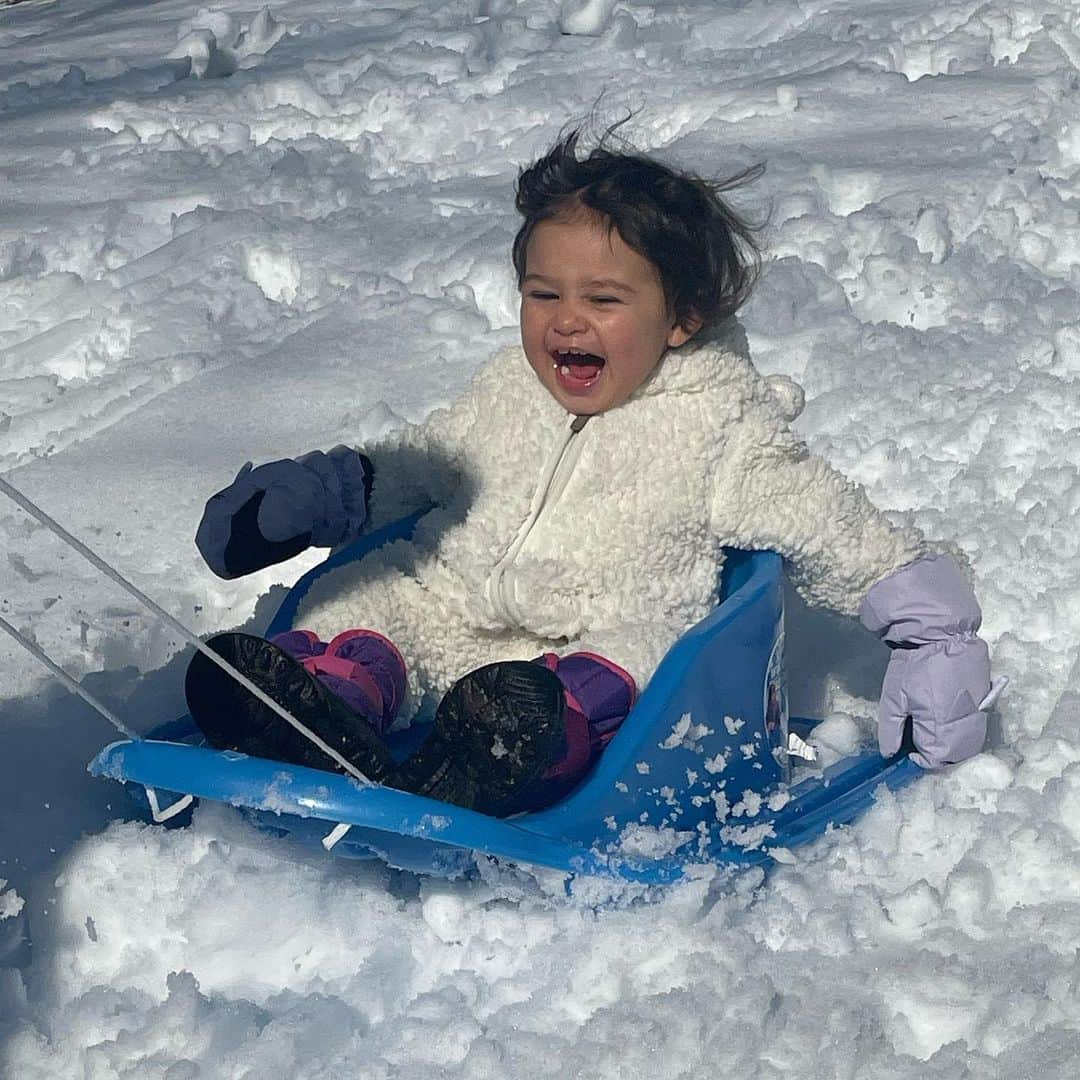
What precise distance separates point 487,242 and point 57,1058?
7.21 feet

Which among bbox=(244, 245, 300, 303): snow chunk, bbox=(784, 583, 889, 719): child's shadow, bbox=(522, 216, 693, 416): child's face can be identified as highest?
bbox=(522, 216, 693, 416): child's face

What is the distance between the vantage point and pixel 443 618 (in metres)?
2.24

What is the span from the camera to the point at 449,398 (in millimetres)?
3037

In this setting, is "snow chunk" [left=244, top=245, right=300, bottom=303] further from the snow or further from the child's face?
the child's face

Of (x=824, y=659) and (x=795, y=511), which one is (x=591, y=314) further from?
(x=824, y=659)

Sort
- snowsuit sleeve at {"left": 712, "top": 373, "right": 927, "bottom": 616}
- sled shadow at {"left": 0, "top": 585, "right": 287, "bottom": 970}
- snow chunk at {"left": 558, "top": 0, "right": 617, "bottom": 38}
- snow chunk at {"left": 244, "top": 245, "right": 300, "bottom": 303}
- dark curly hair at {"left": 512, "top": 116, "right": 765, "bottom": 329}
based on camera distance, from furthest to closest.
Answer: snow chunk at {"left": 558, "top": 0, "right": 617, "bottom": 38} < snow chunk at {"left": 244, "top": 245, "right": 300, "bottom": 303} < snowsuit sleeve at {"left": 712, "top": 373, "right": 927, "bottom": 616} < dark curly hair at {"left": 512, "top": 116, "right": 765, "bottom": 329} < sled shadow at {"left": 0, "top": 585, "right": 287, "bottom": 970}

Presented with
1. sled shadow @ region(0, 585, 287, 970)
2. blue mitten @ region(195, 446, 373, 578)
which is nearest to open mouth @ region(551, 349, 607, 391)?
blue mitten @ region(195, 446, 373, 578)

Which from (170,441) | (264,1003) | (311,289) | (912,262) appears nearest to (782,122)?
(912,262)

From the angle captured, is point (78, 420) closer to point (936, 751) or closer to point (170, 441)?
point (170, 441)

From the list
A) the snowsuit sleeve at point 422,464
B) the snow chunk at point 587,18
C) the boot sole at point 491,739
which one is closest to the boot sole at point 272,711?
the boot sole at point 491,739

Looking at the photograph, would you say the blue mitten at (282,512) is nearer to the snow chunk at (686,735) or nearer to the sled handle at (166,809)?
the sled handle at (166,809)

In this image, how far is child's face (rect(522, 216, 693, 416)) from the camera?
80.6 inches

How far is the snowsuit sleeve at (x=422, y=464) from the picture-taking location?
227 centimetres

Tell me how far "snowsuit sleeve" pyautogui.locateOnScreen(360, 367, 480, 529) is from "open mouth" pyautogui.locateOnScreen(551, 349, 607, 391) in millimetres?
173
